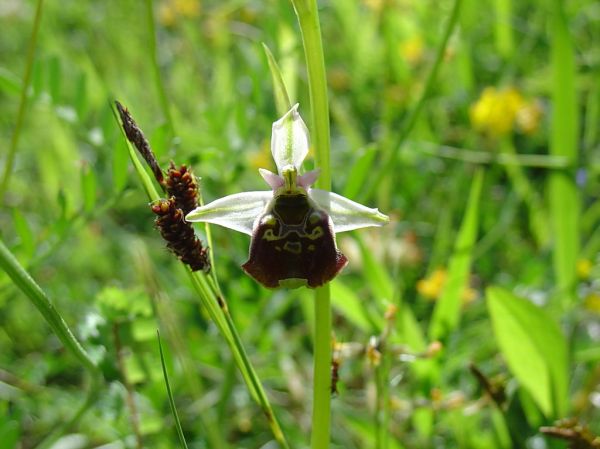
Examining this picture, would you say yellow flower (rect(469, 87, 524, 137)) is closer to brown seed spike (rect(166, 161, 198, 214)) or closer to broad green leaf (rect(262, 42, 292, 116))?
broad green leaf (rect(262, 42, 292, 116))

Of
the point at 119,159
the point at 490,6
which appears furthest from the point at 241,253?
the point at 490,6

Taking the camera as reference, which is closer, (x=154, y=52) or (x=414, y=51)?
(x=154, y=52)

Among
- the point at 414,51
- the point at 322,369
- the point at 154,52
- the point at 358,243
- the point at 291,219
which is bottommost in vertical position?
the point at 322,369

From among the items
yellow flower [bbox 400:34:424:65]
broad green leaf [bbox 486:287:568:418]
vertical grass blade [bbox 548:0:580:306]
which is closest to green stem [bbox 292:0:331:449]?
broad green leaf [bbox 486:287:568:418]

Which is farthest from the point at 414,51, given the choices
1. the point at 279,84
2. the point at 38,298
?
the point at 38,298

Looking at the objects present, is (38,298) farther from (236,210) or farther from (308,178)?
(308,178)
